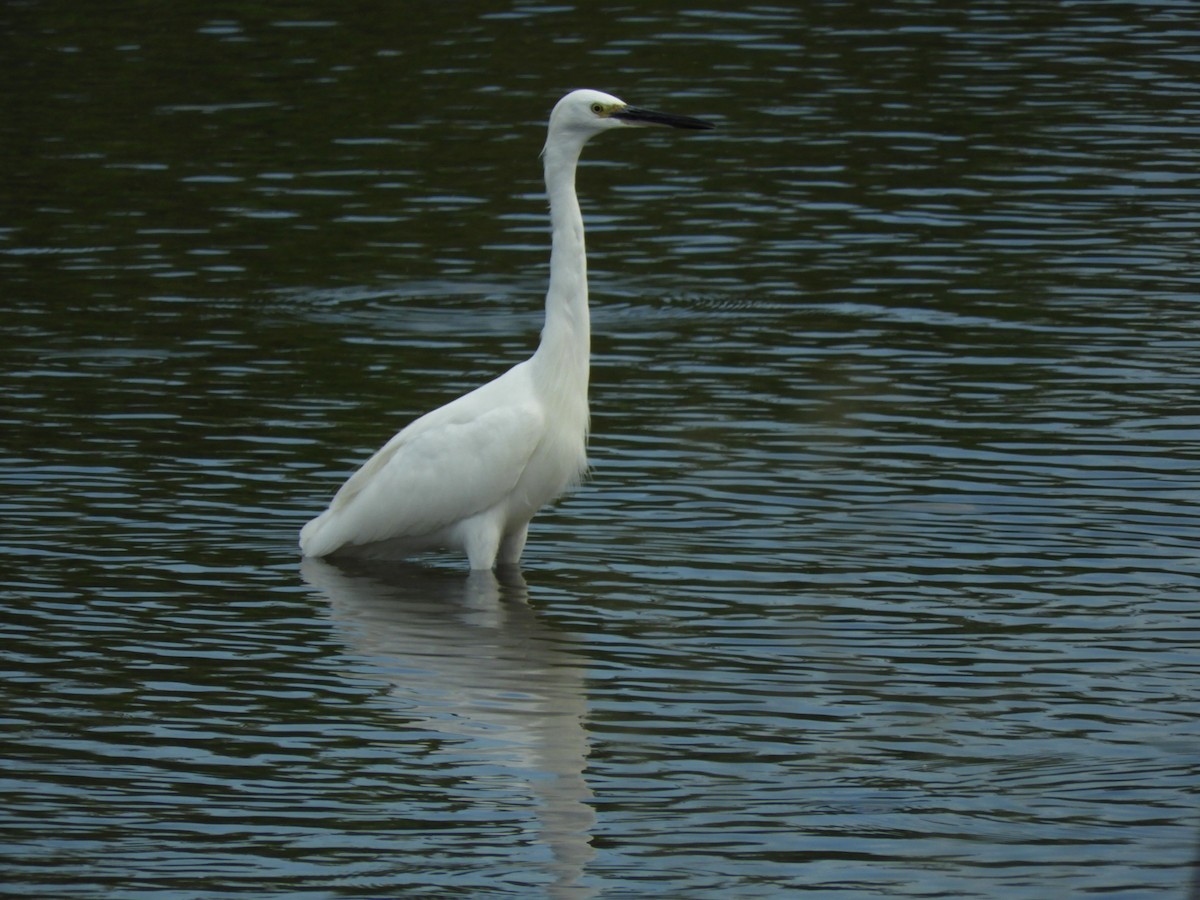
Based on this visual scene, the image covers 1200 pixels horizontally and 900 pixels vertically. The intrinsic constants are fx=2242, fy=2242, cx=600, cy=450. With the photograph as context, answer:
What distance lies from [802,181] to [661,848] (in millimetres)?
12398

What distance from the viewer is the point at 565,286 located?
37.4 ft

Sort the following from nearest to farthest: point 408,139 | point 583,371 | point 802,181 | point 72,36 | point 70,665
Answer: point 70,665, point 583,371, point 802,181, point 408,139, point 72,36

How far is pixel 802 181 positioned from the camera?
19.3m

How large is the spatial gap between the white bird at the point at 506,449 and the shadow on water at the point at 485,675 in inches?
9.3

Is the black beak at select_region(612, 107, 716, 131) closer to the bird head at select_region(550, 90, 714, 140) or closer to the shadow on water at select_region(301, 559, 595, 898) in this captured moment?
the bird head at select_region(550, 90, 714, 140)

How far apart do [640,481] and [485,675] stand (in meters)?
2.94

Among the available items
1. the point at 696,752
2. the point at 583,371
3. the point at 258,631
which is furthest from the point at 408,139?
the point at 696,752

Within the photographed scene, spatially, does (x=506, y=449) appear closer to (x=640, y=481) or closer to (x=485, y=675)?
(x=640, y=481)

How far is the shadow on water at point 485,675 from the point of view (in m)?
8.13

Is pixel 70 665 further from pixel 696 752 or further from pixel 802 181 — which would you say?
pixel 802 181

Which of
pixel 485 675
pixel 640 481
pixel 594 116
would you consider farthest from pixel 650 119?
pixel 485 675

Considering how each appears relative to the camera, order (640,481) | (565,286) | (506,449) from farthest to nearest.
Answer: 1. (640,481)
2. (565,286)
3. (506,449)

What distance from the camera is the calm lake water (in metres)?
7.90

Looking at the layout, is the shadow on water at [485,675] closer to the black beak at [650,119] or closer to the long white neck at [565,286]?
the long white neck at [565,286]
